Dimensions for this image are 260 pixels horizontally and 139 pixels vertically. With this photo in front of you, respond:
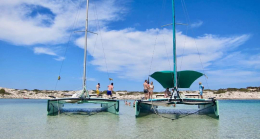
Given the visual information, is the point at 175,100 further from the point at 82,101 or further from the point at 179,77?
the point at 82,101

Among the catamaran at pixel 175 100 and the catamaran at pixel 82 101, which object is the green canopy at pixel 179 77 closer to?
the catamaran at pixel 175 100

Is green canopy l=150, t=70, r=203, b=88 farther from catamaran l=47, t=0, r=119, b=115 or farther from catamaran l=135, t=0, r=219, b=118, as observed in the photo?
catamaran l=47, t=0, r=119, b=115

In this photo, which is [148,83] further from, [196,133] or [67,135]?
[67,135]

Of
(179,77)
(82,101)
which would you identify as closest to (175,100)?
(179,77)

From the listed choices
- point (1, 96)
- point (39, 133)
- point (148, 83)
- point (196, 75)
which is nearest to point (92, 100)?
point (148, 83)

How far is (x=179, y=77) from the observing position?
61.6 ft

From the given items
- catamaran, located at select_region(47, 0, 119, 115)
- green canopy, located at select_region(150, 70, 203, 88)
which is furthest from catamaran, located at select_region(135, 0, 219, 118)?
catamaran, located at select_region(47, 0, 119, 115)

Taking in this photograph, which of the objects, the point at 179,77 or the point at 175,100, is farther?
the point at 179,77

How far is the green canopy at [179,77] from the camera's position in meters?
18.0

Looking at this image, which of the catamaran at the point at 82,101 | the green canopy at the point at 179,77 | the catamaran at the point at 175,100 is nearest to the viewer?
the catamaran at the point at 175,100

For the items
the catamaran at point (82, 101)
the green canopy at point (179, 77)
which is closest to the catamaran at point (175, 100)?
the green canopy at point (179, 77)

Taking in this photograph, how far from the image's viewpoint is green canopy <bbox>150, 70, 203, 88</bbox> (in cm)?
1803

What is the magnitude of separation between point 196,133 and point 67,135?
5.38 m

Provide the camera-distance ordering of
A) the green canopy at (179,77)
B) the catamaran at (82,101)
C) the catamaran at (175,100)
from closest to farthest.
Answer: the catamaran at (175,100), the catamaran at (82,101), the green canopy at (179,77)
